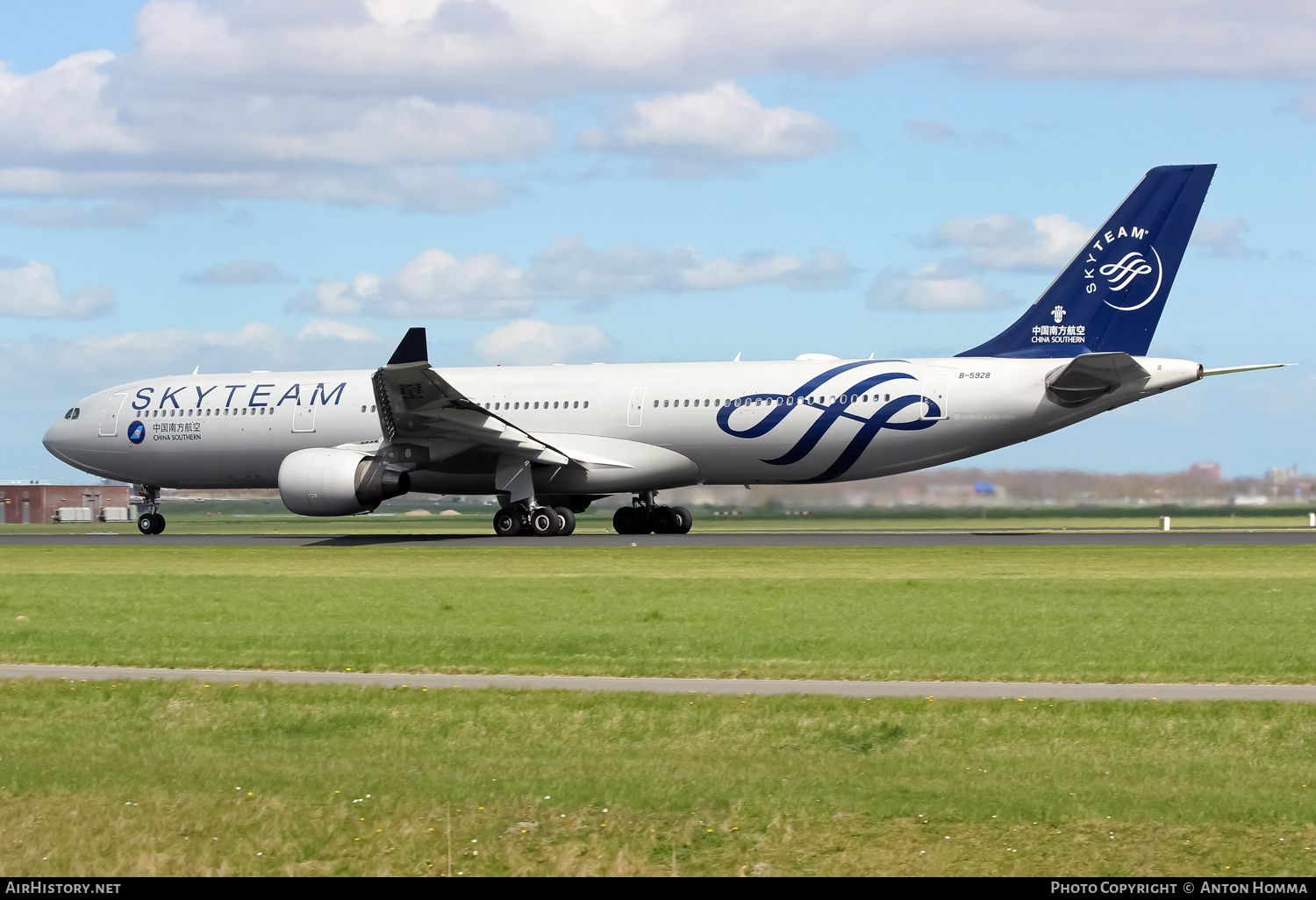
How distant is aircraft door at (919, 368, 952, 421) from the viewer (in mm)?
37438

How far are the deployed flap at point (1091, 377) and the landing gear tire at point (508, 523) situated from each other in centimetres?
1466

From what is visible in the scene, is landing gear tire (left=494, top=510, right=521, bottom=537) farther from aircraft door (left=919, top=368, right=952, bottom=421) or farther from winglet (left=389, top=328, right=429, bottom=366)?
aircraft door (left=919, top=368, right=952, bottom=421)

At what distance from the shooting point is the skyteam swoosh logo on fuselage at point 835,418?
3781 cm

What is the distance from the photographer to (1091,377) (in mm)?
35500

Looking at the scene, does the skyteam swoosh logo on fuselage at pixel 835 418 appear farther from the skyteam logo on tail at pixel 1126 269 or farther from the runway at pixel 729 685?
the runway at pixel 729 685

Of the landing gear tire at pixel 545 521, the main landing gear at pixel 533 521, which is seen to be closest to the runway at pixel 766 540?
the main landing gear at pixel 533 521

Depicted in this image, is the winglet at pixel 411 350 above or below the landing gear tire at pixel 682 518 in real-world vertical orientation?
above

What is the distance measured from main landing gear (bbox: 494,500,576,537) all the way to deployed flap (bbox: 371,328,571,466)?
53.1 inches

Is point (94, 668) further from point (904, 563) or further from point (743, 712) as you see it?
point (904, 563)

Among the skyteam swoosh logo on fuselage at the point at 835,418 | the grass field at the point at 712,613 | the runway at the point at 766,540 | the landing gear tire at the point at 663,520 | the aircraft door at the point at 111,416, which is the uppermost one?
the aircraft door at the point at 111,416

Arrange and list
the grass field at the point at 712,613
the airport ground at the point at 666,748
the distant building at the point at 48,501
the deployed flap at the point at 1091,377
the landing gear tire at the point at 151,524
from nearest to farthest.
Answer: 1. the airport ground at the point at 666,748
2. the grass field at the point at 712,613
3. the deployed flap at the point at 1091,377
4. the landing gear tire at the point at 151,524
5. the distant building at the point at 48,501

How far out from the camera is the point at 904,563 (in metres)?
30.2
